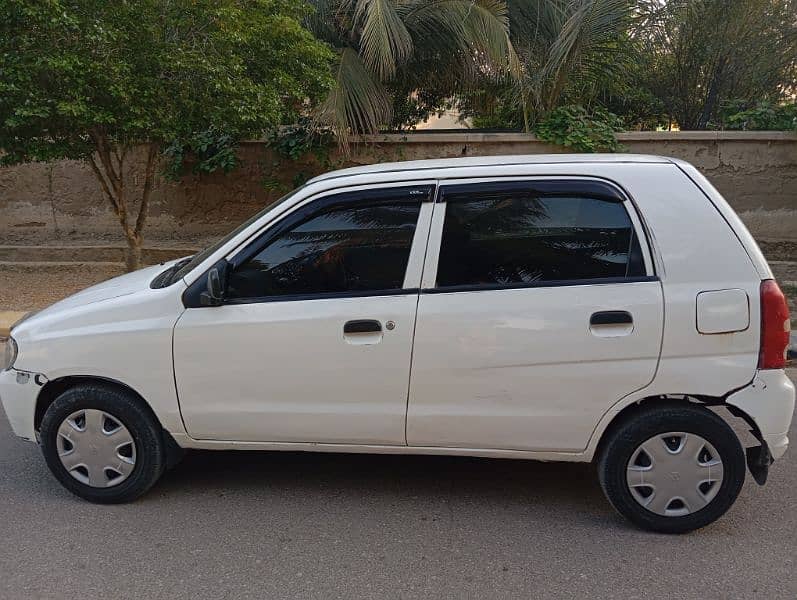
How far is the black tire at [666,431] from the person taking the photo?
339 cm

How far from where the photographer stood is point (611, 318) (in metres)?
3.35

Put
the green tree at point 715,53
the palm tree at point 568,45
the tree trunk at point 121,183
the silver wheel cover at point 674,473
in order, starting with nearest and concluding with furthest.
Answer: the silver wheel cover at point 674,473 < the tree trunk at point 121,183 < the palm tree at point 568,45 < the green tree at point 715,53

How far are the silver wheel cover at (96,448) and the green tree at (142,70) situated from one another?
4176 millimetres

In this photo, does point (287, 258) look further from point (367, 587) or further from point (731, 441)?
point (731, 441)

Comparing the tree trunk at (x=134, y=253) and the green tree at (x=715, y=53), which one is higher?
the green tree at (x=715, y=53)

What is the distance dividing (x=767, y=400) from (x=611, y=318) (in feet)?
2.71

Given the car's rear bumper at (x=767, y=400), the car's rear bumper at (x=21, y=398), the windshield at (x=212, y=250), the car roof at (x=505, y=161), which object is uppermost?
the car roof at (x=505, y=161)

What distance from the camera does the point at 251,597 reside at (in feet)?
10.0

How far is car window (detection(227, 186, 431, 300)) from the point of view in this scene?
3.61 m

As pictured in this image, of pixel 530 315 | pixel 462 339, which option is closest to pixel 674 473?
pixel 530 315

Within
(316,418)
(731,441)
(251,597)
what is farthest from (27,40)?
(731,441)

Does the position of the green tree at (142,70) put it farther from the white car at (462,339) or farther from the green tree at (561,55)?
the white car at (462,339)

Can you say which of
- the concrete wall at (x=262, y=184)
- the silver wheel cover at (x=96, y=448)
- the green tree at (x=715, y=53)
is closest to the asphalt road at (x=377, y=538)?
the silver wheel cover at (x=96, y=448)

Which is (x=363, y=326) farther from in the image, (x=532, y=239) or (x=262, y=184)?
(x=262, y=184)
